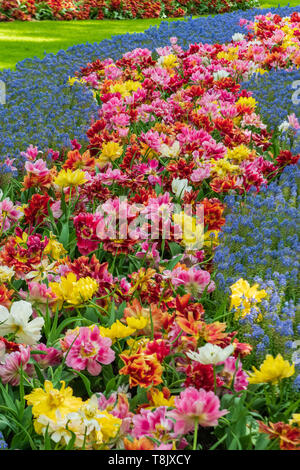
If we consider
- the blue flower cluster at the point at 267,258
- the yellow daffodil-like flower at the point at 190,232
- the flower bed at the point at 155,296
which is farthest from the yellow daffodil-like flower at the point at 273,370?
the yellow daffodil-like flower at the point at 190,232

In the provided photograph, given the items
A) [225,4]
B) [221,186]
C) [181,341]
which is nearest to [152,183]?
[221,186]

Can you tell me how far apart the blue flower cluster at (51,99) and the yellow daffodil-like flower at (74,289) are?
151cm

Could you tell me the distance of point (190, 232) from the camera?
9.26ft

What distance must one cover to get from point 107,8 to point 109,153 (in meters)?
9.83

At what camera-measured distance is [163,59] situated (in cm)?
612

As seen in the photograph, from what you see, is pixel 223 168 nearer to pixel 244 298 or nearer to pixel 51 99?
pixel 244 298

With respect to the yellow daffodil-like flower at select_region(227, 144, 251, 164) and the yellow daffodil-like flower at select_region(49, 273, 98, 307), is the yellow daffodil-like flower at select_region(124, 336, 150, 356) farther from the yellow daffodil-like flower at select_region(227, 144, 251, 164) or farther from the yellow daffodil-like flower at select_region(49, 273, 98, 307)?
the yellow daffodil-like flower at select_region(227, 144, 251, 164)

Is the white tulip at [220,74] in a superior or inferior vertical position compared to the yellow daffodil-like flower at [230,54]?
inferior

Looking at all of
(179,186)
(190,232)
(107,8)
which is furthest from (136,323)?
(107,8)

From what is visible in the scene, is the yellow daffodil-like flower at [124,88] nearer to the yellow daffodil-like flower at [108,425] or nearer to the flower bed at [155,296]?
the flower bed at [155,296]

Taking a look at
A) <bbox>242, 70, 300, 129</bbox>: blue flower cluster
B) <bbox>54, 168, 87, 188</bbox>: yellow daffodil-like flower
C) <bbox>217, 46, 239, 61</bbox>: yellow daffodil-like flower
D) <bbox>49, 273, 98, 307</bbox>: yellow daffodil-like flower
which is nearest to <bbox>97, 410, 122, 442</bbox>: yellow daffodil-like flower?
<bbox>49, 273, 98, 307</bbox>: yellow daffodil-like flower

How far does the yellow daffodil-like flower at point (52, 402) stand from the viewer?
6.04 ft
